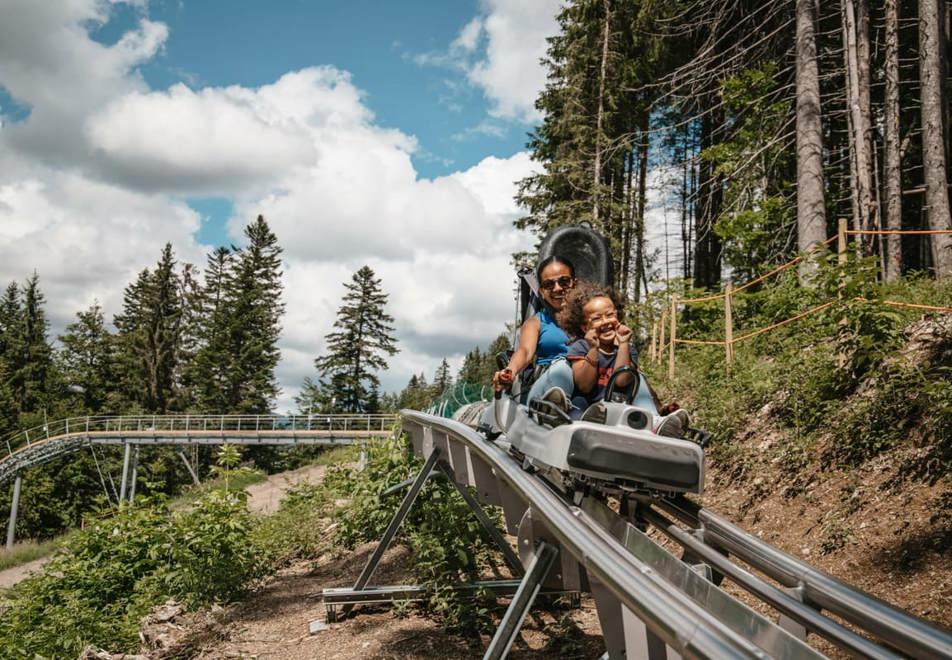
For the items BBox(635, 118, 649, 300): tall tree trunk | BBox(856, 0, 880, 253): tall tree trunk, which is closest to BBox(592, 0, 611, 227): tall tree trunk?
BBox(635, 118, 649, 300): tall tree trunk

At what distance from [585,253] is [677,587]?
9.46 feet

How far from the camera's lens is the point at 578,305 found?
384 cm

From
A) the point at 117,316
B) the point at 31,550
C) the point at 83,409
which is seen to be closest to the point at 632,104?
the point at 31,550

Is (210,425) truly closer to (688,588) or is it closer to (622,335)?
(622,335)

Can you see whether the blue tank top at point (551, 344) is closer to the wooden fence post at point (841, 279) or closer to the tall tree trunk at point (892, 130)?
the wooden fence post at point (841, 279)

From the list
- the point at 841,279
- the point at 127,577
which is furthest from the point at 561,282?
the point at 127,577

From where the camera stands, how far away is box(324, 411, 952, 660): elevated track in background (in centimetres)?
155

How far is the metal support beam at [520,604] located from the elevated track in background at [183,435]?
28.9 metres

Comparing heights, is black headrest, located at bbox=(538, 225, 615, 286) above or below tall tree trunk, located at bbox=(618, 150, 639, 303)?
below

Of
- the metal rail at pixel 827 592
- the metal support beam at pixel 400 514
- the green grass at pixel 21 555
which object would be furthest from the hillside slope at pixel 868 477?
the green grass at pixel 21 555

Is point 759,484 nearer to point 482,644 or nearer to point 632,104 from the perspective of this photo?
point 482,644

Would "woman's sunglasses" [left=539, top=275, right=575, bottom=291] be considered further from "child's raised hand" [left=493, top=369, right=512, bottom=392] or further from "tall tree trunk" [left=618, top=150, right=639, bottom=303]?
"tall tree trunk" [left=618, top=150, right=639, bottom=303]

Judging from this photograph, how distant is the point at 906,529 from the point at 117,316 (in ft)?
191

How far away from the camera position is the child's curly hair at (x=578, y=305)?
12.2 feet
